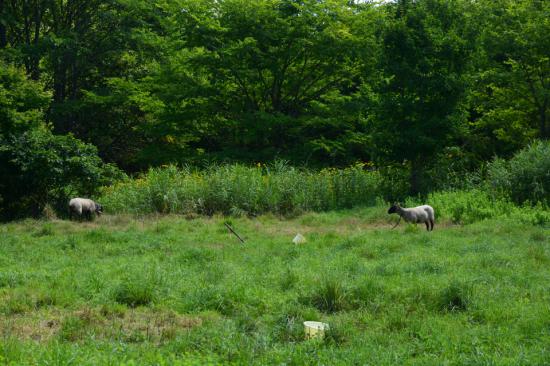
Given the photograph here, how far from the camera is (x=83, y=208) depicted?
16.8 m

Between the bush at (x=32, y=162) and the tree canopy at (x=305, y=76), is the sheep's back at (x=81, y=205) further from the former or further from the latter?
the tree canopy at (x=305, y=76)

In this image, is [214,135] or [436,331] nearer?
[436,331]

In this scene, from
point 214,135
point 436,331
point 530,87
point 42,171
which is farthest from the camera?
point 214,135

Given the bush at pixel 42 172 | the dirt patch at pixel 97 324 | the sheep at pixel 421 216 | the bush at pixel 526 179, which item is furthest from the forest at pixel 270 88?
the dirt patch at pixel 97 324

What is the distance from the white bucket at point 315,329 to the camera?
6.55 m

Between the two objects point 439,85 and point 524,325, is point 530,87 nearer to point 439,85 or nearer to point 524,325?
point 439,85

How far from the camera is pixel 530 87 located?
23328 millimetres

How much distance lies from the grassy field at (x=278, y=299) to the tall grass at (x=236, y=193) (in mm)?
4614

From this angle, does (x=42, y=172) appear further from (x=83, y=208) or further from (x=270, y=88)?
(x=270, y=88)

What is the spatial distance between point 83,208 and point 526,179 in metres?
12.0

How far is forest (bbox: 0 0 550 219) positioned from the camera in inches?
744

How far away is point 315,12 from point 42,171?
12.3 metres

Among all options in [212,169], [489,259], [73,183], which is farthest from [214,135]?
[489,259]

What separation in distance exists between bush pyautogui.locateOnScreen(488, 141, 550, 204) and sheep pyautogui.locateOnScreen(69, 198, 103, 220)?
10.9m
